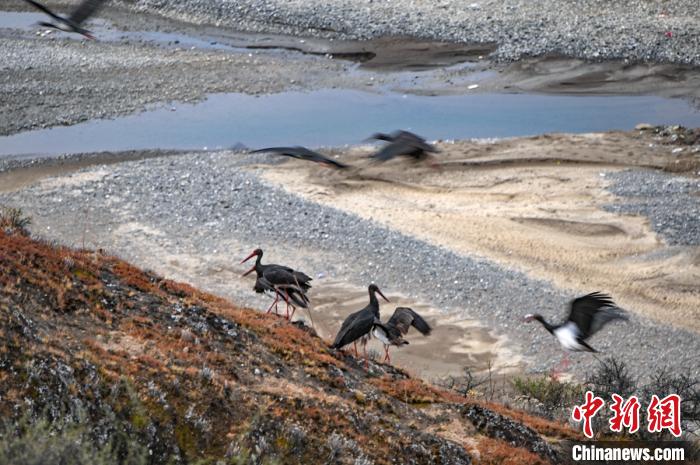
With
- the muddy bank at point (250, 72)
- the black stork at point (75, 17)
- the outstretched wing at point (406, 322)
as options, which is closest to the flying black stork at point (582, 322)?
the outstretched wing at point (406, 322)

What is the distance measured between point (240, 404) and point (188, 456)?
3.19ft

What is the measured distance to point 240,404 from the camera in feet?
29.3

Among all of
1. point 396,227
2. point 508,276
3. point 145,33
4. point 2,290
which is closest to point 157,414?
point 2,290

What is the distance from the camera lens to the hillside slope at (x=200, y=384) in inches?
321

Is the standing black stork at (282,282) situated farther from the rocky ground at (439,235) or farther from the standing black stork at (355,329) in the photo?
the rocky ground at (439,235)

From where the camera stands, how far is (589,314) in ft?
45.9

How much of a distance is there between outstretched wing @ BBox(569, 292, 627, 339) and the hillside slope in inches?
106

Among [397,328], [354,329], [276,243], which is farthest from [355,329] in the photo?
[276,243]

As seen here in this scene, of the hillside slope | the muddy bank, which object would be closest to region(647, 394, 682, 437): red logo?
the hillside slope

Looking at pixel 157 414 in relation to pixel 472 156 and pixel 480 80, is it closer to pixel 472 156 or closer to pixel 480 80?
pixel 472 156

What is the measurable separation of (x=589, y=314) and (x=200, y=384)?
6.88m

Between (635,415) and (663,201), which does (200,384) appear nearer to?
(635,415)

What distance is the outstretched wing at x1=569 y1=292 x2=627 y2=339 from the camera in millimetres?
13680

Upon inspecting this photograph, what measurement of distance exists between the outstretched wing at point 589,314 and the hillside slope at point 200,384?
269 centimetres
